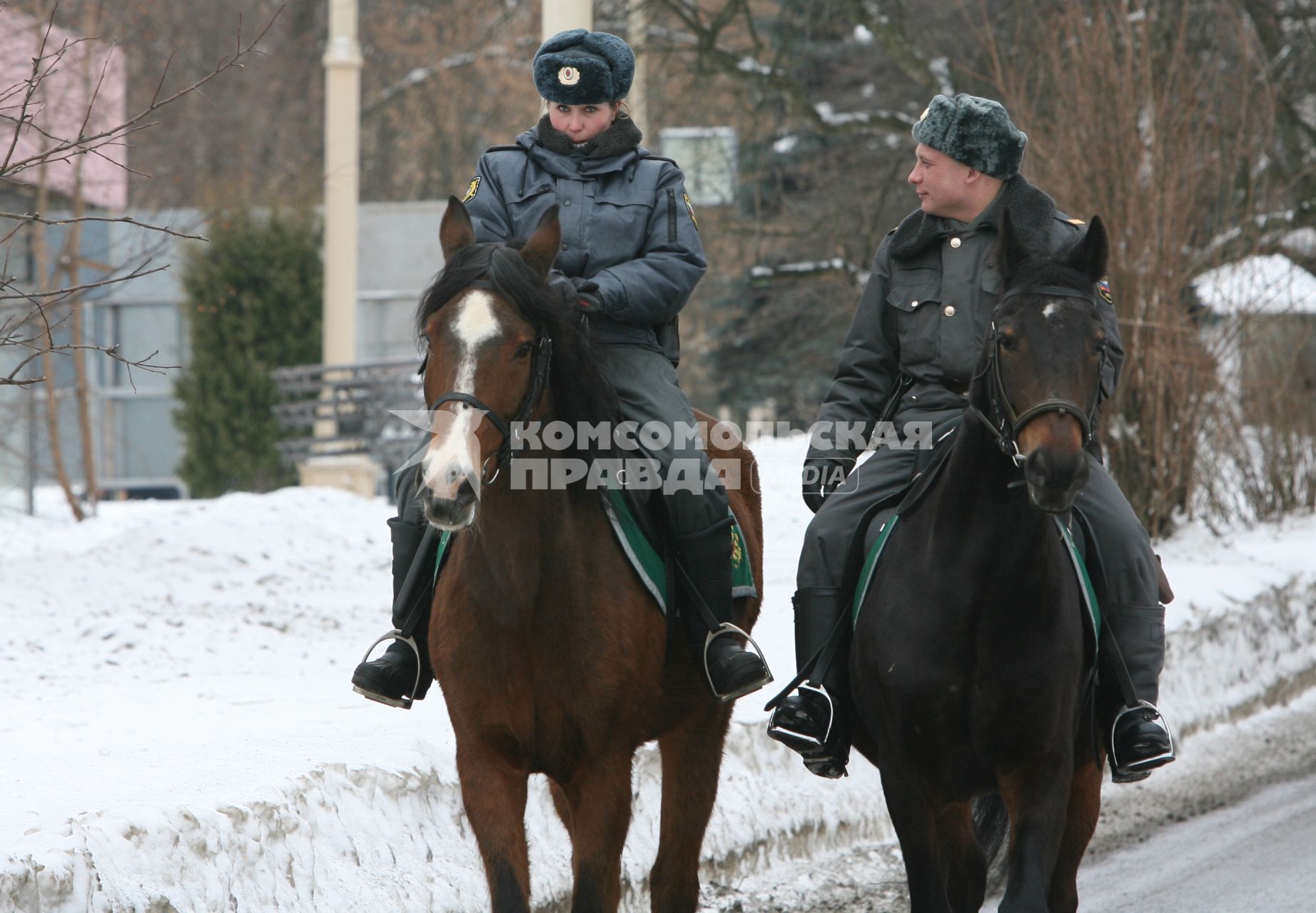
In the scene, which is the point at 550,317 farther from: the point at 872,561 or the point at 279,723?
the point at 279,723

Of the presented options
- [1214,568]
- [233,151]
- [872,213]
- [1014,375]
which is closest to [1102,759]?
[1014,375]

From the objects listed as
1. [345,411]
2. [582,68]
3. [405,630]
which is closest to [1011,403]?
[582,68]

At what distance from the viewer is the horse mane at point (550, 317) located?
4461 millimetres

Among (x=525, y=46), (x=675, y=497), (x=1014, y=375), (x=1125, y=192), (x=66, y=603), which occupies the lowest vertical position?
(x=66, y=603)

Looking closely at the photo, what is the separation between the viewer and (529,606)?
4648 mm

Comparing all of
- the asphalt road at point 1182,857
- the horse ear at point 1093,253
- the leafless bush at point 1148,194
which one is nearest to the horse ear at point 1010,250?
the horse ear at point 1093,253

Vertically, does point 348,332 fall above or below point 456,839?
above

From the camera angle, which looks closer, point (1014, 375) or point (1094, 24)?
point (1014, 375)

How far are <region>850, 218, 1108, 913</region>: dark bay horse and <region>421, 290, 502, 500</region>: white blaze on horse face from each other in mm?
1386

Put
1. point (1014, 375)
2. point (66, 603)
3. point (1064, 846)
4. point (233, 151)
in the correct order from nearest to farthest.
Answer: point (1014, 375) < point (1064, 846) < point (66, 603) < point (233, 151)

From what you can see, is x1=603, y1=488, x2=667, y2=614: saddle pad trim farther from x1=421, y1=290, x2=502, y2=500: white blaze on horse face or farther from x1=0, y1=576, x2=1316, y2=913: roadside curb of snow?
x1=0, y1=576, x2=1316, y2=913: roadside curb of snow

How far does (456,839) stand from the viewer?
571cm

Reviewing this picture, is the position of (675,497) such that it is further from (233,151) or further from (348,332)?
(233,151)

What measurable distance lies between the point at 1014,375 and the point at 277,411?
1748 cm
